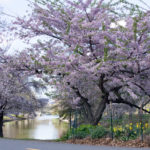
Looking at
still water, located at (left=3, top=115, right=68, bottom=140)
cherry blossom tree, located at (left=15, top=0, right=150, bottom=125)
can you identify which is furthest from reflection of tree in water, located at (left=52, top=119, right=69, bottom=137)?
cherry blossom tree, located at (left=15, top=0, right=150, bottom=125)

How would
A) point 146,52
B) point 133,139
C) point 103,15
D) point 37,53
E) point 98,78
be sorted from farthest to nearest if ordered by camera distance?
point 37,53 < point 98,78 < point 103,15 < point 146,52 < point 133,139

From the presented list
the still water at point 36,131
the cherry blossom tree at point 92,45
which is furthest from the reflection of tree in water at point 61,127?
the cherry blossom tree at point 92,45

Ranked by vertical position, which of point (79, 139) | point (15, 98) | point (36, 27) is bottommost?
point (79, 139)

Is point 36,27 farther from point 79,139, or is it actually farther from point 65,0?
point 79,139

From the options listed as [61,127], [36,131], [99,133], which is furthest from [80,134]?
[61,127]

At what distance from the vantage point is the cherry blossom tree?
10.8 meters

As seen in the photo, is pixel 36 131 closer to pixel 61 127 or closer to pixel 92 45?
pixel 61 127

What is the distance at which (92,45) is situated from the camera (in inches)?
512

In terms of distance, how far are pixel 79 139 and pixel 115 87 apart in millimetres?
3536

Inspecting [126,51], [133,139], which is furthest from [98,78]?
[133,139]

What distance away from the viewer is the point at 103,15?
40.7 feet

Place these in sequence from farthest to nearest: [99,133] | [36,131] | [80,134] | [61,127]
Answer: [61,127]
[36,131]
[80,134]
[99,133]

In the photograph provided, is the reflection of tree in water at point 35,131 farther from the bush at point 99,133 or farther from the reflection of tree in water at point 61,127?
the bush at point 99,133

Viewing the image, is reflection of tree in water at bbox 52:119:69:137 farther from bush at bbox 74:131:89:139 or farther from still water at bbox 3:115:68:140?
bush at bbox 74:131:89:139
